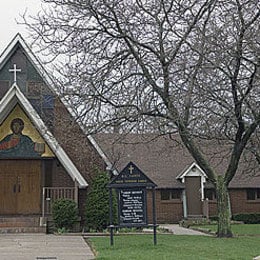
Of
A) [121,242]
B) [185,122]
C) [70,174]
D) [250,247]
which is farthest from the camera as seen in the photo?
[70,174]

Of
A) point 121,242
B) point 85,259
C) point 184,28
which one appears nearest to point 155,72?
point 184,28

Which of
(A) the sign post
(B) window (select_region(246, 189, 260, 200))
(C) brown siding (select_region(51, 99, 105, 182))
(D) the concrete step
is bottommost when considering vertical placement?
(D) the concrete step

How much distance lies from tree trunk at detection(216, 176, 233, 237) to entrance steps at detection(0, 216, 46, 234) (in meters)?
6.99

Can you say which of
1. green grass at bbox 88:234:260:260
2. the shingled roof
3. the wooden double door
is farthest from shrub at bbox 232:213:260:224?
green grass at bbox 88:234:260:260

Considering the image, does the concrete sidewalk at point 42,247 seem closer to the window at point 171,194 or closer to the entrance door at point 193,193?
the window at point 171,194

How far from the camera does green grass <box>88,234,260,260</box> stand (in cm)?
1330

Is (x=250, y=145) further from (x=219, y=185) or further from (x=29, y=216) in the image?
(x=29, y=216)

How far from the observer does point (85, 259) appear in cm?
1355

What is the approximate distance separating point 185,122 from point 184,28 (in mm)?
3023

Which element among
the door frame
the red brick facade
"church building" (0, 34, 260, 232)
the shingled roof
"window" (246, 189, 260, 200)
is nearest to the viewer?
"church building" (0, 34, 260, 232)

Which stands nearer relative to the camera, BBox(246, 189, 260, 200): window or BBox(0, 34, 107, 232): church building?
BBox(0, 34, 107, 232): church building

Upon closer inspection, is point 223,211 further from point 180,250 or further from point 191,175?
point 191,175

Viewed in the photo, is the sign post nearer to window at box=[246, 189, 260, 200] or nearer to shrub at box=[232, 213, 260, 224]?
shrub at box=[232, 213, 260, 224]

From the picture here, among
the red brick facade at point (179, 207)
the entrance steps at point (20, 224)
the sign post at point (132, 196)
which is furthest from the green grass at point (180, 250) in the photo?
the red brick facade at point (179, 207)
